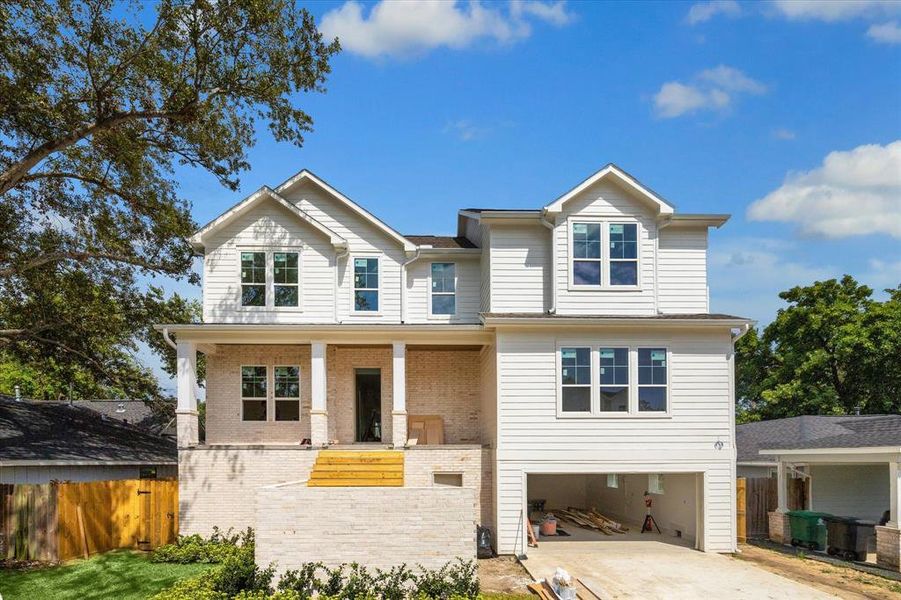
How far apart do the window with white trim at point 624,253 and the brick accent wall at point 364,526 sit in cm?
705

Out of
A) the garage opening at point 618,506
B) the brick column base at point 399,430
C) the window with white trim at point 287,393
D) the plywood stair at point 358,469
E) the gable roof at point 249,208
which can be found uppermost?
the gable roof at point 249,208

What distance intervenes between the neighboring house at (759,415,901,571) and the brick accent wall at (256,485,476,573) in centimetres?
914

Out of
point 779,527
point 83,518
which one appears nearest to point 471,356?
point 779,527

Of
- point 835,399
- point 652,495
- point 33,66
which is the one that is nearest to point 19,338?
point 33,66

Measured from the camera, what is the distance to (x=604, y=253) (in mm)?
15312

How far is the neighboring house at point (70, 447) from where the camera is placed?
15.4m

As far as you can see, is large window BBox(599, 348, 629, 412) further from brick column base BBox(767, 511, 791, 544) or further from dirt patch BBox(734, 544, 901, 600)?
brick column base BBox(767, 511, 791, 544)

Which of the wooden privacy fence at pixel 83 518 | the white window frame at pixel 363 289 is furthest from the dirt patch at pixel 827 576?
the wooden privacy fence at pixel 83 518

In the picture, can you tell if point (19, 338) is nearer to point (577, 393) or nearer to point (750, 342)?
point (577, 393)

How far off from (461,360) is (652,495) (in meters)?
6.61

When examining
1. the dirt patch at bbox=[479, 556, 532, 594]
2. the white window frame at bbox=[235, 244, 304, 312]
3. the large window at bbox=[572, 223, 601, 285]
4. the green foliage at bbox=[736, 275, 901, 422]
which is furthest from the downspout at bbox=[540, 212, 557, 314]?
the green foliage at bbox=[736, 275, 901, 422]

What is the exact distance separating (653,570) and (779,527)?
5.89m

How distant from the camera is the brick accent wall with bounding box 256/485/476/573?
10883 millimetres

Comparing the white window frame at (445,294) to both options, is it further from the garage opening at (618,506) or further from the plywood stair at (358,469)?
the garage opening at (618,506)
